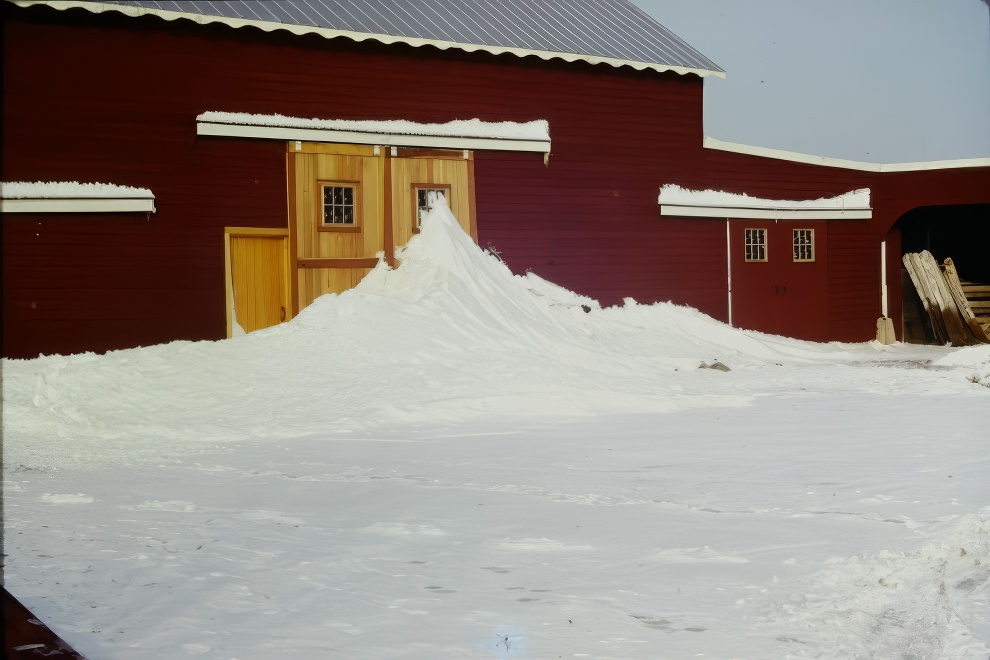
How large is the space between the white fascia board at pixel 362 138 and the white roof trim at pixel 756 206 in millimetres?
3143

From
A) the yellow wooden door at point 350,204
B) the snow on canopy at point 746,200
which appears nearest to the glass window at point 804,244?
the snow on canopy at point 746,200

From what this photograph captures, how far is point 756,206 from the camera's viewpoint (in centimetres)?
2247

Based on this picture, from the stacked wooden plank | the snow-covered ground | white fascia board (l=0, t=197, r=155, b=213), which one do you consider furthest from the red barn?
the stacked wooden plank

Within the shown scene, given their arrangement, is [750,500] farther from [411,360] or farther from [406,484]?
[411,360]

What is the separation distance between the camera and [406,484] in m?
8.77

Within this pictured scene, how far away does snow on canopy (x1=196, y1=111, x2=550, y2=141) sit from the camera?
17.4 meters

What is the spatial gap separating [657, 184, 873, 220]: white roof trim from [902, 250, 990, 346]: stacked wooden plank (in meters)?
1.99

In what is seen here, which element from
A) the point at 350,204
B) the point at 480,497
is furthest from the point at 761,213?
the point at 480,497

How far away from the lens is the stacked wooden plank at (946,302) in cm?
2408

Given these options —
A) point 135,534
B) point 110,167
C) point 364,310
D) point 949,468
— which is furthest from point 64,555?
point 110,167

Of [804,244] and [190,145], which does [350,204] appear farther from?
[804,244]

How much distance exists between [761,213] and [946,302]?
5.16 meters

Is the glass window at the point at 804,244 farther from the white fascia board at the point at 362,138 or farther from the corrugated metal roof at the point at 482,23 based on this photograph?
the white fascia board at the point at 362,138

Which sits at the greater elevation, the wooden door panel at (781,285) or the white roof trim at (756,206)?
the white roof trim at (756,206)
